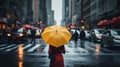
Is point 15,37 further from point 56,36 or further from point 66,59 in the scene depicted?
point 56,36

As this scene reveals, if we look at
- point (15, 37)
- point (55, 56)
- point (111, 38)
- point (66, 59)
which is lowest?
point (66, 59)

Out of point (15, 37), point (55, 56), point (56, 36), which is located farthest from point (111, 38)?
point (56, 36)

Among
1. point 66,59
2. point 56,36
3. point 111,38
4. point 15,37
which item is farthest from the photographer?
point 15,37

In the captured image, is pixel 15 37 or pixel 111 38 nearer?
pixel 111 38

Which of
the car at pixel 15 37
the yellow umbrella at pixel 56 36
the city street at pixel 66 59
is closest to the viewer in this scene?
the yellow umbrella at pixel 56 36

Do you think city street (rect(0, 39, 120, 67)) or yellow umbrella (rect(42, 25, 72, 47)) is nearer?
yellow umbrella (rect(42, 25, 72, 47))

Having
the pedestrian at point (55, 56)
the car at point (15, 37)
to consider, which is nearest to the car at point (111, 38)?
the car at point (15, 37)

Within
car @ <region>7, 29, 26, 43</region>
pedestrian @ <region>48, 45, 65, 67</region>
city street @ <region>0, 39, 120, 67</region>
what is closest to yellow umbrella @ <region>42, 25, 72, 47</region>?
pedestrian @ <region>48, 45, 65, 67</region>

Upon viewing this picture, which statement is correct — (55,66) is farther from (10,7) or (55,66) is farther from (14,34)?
(10,7)

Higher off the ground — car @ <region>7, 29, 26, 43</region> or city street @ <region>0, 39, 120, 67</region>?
car @ <region>7, 29, 26, 43</region>

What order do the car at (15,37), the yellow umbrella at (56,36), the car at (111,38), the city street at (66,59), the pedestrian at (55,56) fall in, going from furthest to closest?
the car at (15,37) < the car at (111,38) < the city street at (66,59) < the pedestrian at (55,56) < the yellow umbrella at (56,36)

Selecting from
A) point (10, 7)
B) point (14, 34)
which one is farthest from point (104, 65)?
A: point (10, 7)

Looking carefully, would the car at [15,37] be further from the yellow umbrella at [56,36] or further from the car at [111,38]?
the yellow umbrella at [56,36]

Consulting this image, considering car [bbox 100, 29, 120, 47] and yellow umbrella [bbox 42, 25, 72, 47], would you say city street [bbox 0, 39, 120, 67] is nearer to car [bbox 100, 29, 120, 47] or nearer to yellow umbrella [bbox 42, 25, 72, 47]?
car [bbox 100, 29, 120, 47]
